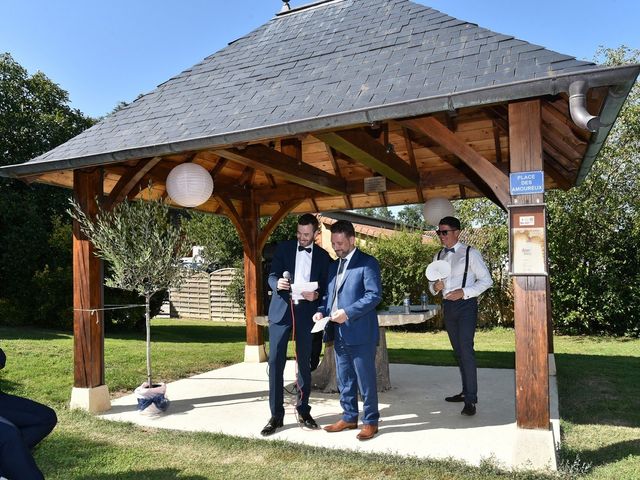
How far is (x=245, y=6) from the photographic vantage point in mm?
8508

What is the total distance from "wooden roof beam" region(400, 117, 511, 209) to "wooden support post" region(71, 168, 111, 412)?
3383 millimetres

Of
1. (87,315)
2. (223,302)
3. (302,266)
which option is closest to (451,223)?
(302,266)

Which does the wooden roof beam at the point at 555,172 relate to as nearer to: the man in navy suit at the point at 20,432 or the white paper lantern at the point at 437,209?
the white paper lantern at the point at 437,209

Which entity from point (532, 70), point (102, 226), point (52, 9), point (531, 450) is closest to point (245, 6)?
point (52, 9)

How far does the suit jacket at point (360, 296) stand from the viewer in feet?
13.1

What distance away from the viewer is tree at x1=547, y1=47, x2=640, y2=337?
11.5 metres

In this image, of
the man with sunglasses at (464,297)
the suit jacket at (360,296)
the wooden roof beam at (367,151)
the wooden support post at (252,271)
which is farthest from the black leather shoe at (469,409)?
the wooden support post at (252,271)

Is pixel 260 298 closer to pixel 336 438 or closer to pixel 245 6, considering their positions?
pixel 336 438

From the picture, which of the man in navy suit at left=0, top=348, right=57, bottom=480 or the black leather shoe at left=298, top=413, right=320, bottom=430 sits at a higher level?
the man in navy suit at left=0, top=348, right=57, bottom=480

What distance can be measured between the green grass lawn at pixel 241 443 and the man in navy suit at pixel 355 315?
567 mm

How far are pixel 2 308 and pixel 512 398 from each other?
12.3m

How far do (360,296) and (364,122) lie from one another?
4.53ft

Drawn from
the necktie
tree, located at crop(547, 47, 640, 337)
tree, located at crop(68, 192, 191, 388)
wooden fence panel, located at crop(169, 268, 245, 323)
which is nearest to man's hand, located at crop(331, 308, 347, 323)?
the necktie

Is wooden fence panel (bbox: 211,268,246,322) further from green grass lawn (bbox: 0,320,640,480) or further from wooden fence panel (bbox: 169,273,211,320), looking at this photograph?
green grass lawn (bbox: 0,320,640,480)
